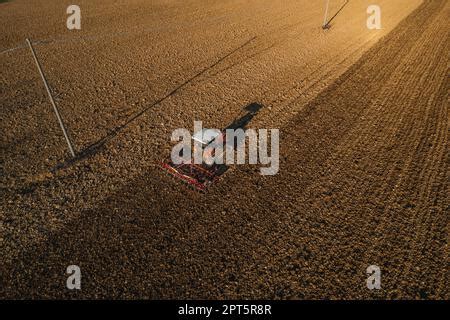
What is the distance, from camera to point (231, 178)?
43.7 ft

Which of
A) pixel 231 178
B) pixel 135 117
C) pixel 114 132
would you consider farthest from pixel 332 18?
pixel 114 132

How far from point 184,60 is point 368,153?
14.7 m

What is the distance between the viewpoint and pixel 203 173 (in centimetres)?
1335

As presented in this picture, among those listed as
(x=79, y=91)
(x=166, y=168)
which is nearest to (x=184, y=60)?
(x=79, y=91)

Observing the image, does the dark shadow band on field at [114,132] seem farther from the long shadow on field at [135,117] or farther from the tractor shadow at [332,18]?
the tractor shadow at [332,18]

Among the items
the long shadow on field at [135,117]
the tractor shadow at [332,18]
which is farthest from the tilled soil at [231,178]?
the tractor shadow at [332,18]

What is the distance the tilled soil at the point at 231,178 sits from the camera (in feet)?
33.1

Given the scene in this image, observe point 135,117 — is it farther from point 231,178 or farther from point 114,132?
point 231,178

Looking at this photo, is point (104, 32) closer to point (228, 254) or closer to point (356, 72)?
point (356, 72)

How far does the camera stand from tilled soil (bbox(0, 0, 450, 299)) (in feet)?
33.1

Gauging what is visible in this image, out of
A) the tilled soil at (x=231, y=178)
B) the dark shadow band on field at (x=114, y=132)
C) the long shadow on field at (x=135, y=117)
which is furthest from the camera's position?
the long shadow on field at (x=135, y=117)

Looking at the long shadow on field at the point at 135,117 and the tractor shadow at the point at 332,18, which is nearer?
the long shadow on field at the point at 135,117

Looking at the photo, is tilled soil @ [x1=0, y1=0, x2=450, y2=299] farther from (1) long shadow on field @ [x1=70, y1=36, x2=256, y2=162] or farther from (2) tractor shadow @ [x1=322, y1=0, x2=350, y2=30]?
(2) tractor shadow @ [x1=322, y1=0, x2=350, y2=30]
